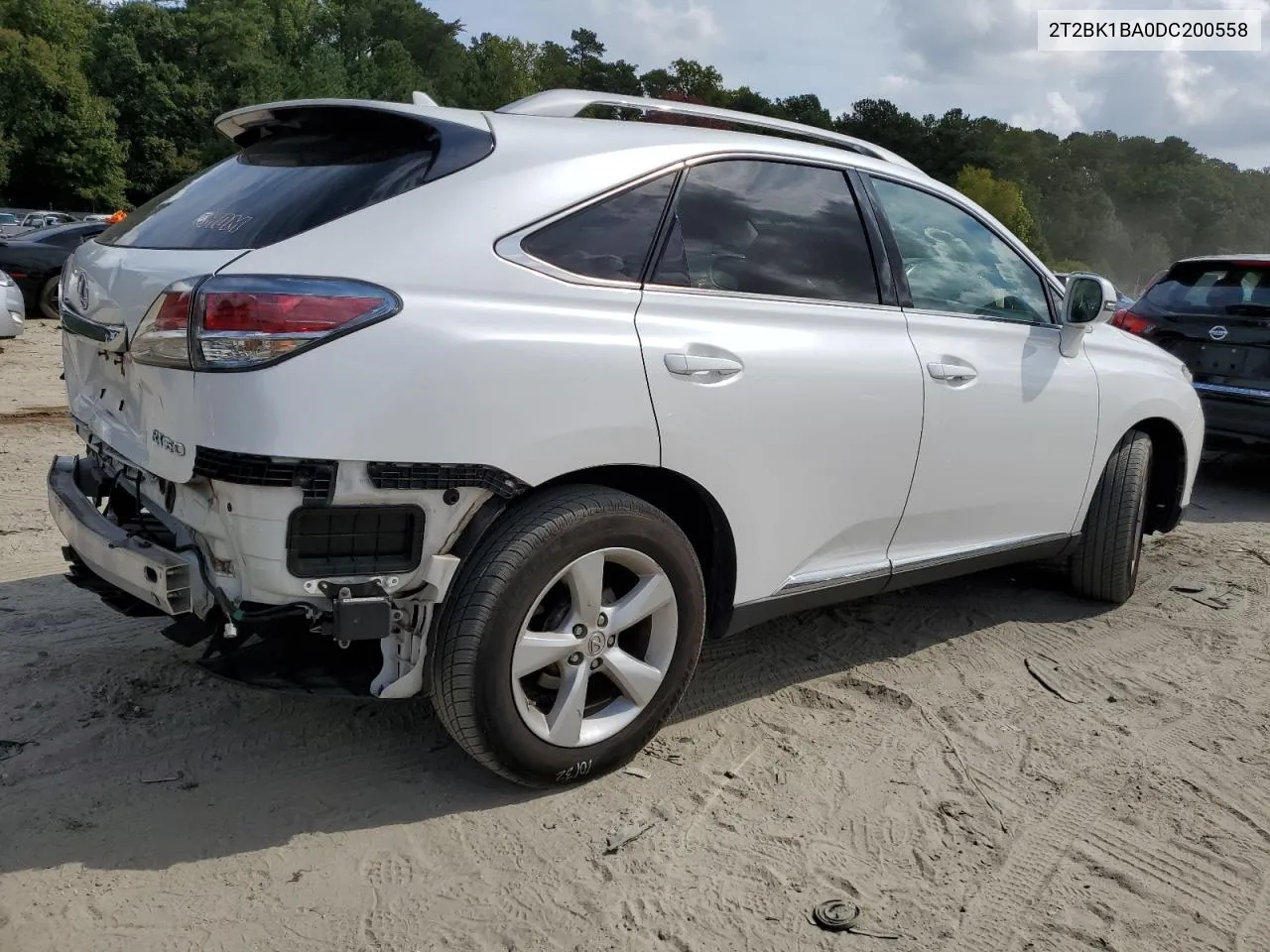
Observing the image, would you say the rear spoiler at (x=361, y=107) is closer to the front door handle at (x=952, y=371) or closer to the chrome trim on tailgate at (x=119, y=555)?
the chrome trim on tailgate at (x=119, y=555)

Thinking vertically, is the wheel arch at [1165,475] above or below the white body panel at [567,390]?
below

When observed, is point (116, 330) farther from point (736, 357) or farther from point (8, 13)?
point (8, 13)

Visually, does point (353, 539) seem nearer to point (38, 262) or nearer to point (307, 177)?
point (307, 177)

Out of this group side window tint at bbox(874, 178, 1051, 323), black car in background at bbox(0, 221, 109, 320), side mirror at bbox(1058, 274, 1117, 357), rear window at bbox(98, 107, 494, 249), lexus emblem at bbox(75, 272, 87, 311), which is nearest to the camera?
rear window at bbox(98, 107, 494, 249)

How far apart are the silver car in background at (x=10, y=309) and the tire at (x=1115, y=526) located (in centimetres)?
986

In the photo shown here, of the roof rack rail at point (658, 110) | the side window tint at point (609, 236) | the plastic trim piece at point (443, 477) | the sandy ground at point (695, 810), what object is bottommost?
the sandy ground at point (695, 810)

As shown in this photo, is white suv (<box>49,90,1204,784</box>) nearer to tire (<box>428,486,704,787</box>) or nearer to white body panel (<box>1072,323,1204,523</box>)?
tire (<box>428,486,704,787</box>)

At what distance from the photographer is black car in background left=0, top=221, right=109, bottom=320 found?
1310 centimetres

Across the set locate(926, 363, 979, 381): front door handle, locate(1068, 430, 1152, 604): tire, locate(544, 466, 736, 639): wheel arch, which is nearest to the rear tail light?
locate(544, 466, 736, 639): wheel arch

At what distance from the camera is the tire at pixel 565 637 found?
A: 8.70 feet

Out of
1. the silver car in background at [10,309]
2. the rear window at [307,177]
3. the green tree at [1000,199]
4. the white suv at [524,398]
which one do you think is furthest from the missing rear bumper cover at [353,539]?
the green tree at [1000,199]

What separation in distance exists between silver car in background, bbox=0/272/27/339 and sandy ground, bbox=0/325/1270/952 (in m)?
7.41

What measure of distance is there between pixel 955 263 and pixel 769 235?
950 millimetres

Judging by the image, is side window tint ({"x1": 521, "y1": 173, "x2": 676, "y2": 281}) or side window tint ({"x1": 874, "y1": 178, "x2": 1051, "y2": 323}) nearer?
side window tint ({"x1": 521, "y1": 173, "x2": 676, "y2": 281})
